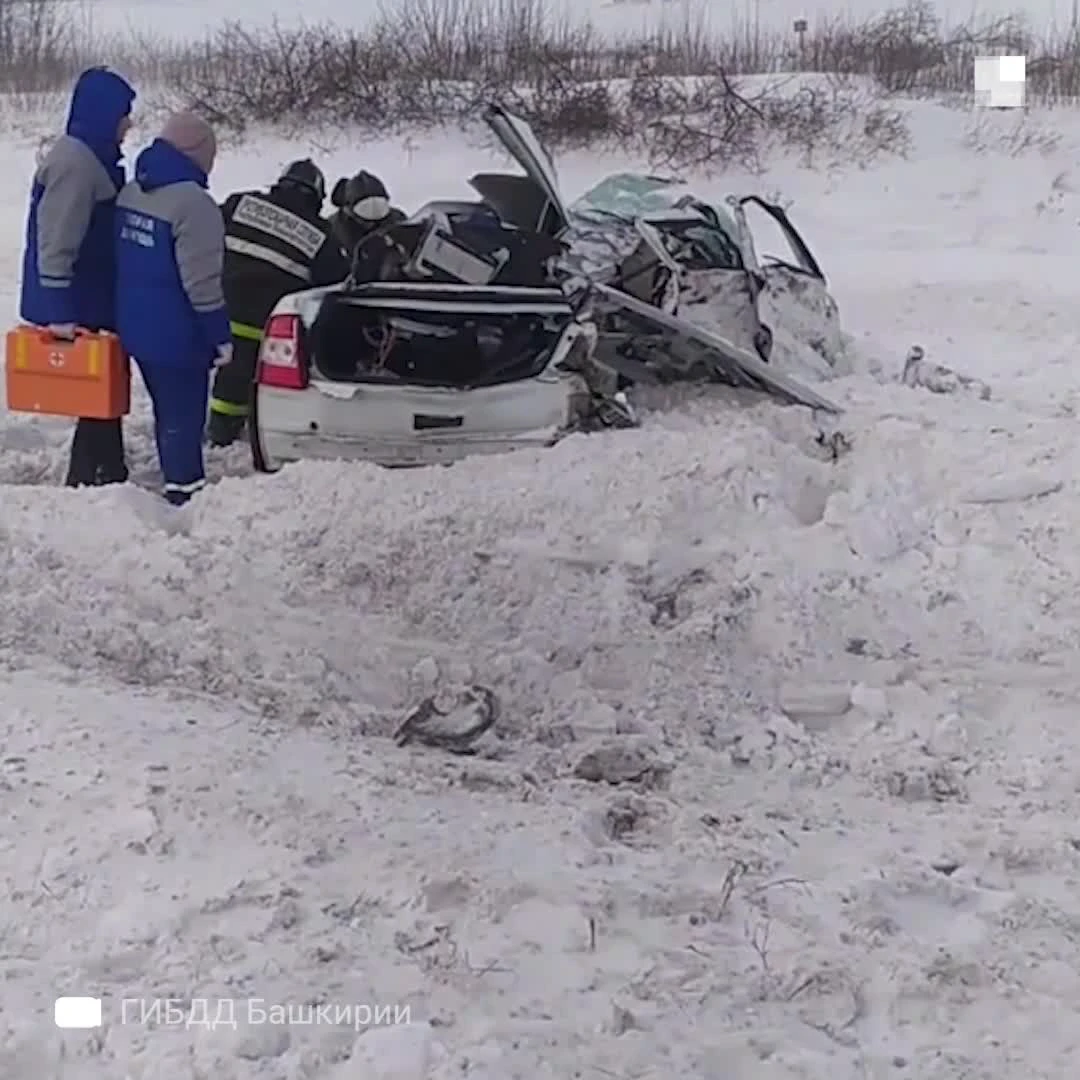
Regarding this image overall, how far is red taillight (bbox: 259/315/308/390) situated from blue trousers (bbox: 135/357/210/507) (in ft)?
1.06

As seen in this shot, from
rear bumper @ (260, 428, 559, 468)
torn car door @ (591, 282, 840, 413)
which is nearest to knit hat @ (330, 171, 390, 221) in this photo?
torn car door @ (591, 282, 840, 413)

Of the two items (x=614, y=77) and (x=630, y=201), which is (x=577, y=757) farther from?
(x=614, y=77)

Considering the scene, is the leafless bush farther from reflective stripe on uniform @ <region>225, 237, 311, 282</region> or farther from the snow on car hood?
reflective stripe on uniform @ <region>225, 237, 311, 282</region>

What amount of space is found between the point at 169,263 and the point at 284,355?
58 centimetres

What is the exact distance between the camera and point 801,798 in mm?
4461

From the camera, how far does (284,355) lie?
248 inches

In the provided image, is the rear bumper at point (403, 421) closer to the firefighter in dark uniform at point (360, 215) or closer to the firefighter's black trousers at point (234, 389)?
the firefighter's black trousers at point (234, 389)

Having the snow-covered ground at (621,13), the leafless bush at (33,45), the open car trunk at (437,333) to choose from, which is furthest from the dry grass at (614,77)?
the open car trunk at (437,333)

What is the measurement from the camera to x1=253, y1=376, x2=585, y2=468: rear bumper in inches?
250

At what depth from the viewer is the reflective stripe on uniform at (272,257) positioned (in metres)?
6.98

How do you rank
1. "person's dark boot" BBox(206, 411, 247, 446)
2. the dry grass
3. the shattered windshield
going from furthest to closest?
the dry grass → the shattered windshield → "person's dark boot" BBox(206, 411, 247, 446)

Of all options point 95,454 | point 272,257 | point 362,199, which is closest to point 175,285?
point 272,257

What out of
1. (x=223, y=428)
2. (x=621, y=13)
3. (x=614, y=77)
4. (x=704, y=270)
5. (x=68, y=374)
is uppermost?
(x=621, y=13)

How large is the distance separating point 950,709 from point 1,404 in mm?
5262
